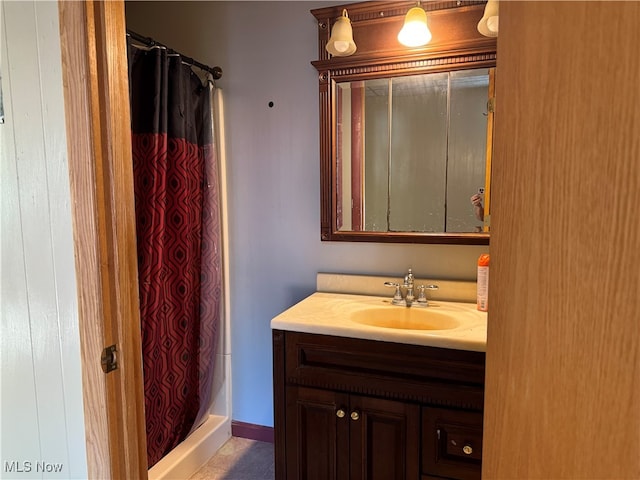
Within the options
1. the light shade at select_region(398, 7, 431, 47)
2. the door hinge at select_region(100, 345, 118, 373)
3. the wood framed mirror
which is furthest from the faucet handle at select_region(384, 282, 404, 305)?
the door hinge at select_region(100, 345, 118, 373)

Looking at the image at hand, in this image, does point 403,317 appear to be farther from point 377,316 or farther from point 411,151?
point 411,151

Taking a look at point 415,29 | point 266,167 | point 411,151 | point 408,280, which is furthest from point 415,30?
point 408,280

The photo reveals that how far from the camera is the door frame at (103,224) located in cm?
82

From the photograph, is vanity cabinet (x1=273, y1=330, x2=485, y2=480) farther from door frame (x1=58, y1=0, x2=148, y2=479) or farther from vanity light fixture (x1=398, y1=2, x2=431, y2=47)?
vanity light fixture (x1=398, y1=2, x2=431, y2=47)

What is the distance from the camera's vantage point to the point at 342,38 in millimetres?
1622

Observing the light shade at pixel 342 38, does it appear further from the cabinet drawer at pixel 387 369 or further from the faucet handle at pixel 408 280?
the cabinet drawer at pixel 387 369

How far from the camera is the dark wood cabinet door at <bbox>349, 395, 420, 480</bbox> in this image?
4.27 feet

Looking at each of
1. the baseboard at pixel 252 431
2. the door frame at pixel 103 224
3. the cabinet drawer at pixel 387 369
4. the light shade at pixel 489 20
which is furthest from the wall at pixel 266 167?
the door frame at pixel 103 224

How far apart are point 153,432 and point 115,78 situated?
4.80 ft

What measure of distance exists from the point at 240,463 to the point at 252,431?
0.18 metres

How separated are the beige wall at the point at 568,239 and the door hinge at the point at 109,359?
0.77 m

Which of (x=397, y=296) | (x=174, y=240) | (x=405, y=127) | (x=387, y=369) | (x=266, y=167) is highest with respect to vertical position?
(x=405, y=127)

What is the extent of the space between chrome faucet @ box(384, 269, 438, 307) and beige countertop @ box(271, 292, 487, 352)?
3 centimetres

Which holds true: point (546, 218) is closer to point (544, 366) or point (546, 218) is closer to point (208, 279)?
point (544, 366)
